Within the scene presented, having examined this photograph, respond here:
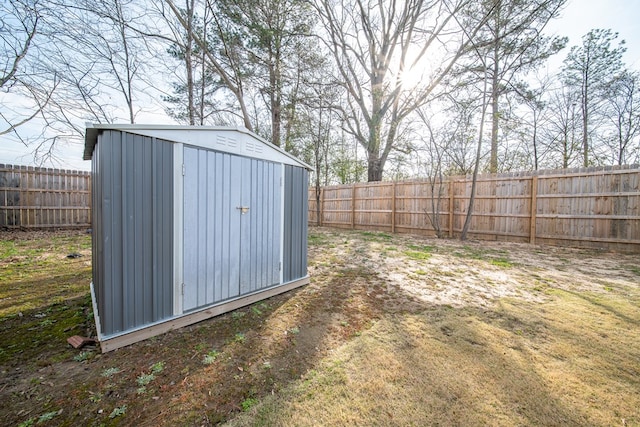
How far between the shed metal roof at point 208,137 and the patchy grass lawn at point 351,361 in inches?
65.1

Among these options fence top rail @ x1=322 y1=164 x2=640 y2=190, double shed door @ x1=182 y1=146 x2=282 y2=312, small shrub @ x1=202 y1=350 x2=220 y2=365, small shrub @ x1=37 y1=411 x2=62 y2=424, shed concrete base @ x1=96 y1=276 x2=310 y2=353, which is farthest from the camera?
fence top rail @ x1=322 y1=164 x2=640 y2=190

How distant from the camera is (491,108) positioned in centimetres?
795

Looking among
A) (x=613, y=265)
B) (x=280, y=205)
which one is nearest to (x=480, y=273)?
(x=613, y=265)

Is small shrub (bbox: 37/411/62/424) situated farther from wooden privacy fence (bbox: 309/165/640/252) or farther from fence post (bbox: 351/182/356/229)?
fence post (bbox: 351/182/356/229)

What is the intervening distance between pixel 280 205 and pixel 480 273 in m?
3.36

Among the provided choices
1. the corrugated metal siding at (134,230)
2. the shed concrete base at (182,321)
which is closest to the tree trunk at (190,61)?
the corrugated metal siding at (134,230)

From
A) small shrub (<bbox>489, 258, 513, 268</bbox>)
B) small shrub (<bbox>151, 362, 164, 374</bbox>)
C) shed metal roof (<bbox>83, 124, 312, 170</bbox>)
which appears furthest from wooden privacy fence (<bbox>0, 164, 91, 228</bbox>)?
small shrub (<bbox>489, 258, 513, 268</bbox>)

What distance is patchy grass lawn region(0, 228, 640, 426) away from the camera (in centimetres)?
132

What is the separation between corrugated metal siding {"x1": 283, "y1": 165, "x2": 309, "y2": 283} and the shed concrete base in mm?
286

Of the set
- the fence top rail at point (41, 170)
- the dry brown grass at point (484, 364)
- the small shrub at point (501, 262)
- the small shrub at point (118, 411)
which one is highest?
the fence top rail at point (41, 170)

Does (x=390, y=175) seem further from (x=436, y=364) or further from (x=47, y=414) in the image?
(x=47, y=414)

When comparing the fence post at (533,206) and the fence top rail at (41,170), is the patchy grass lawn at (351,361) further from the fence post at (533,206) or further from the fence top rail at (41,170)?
the fence top rail at (41,170)

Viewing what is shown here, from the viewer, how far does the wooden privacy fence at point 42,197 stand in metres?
7.99

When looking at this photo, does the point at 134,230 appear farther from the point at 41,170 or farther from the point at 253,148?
the point at 41,170
